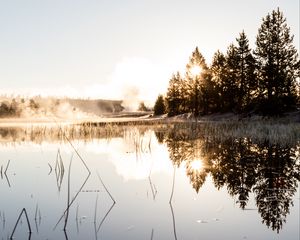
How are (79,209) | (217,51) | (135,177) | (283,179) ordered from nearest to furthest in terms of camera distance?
(79,209), (283,179), (135,177), (217,51)

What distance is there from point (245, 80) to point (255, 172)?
141ft

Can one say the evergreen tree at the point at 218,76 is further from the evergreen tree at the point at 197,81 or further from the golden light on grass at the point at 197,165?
the golden light on grass at the point at 197,165

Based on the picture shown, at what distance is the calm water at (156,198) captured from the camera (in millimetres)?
4910

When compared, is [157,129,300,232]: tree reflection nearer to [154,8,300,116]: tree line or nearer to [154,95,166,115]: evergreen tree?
[154,8,300,116]: tree line

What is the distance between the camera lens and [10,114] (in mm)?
102875

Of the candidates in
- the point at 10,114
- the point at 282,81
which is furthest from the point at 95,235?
the point at 10,114

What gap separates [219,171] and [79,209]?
4074 millimetres

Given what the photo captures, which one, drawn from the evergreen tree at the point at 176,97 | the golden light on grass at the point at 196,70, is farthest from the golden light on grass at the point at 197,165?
the evergreen tree at the point at 176,97

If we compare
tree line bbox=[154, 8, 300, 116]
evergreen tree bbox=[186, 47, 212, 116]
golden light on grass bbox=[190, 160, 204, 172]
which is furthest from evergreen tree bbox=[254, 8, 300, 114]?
golden light on grass bbox=[190, 160, 204, 172]

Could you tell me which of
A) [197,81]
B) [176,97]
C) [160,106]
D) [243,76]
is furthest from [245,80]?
[160,106]

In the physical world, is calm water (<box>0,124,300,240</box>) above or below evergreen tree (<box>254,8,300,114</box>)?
below

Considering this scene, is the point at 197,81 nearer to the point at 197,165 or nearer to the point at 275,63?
the point at 275,63

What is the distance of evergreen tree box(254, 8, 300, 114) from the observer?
41062mm

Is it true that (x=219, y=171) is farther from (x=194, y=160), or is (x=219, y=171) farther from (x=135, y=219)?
(x=135, y=219)
